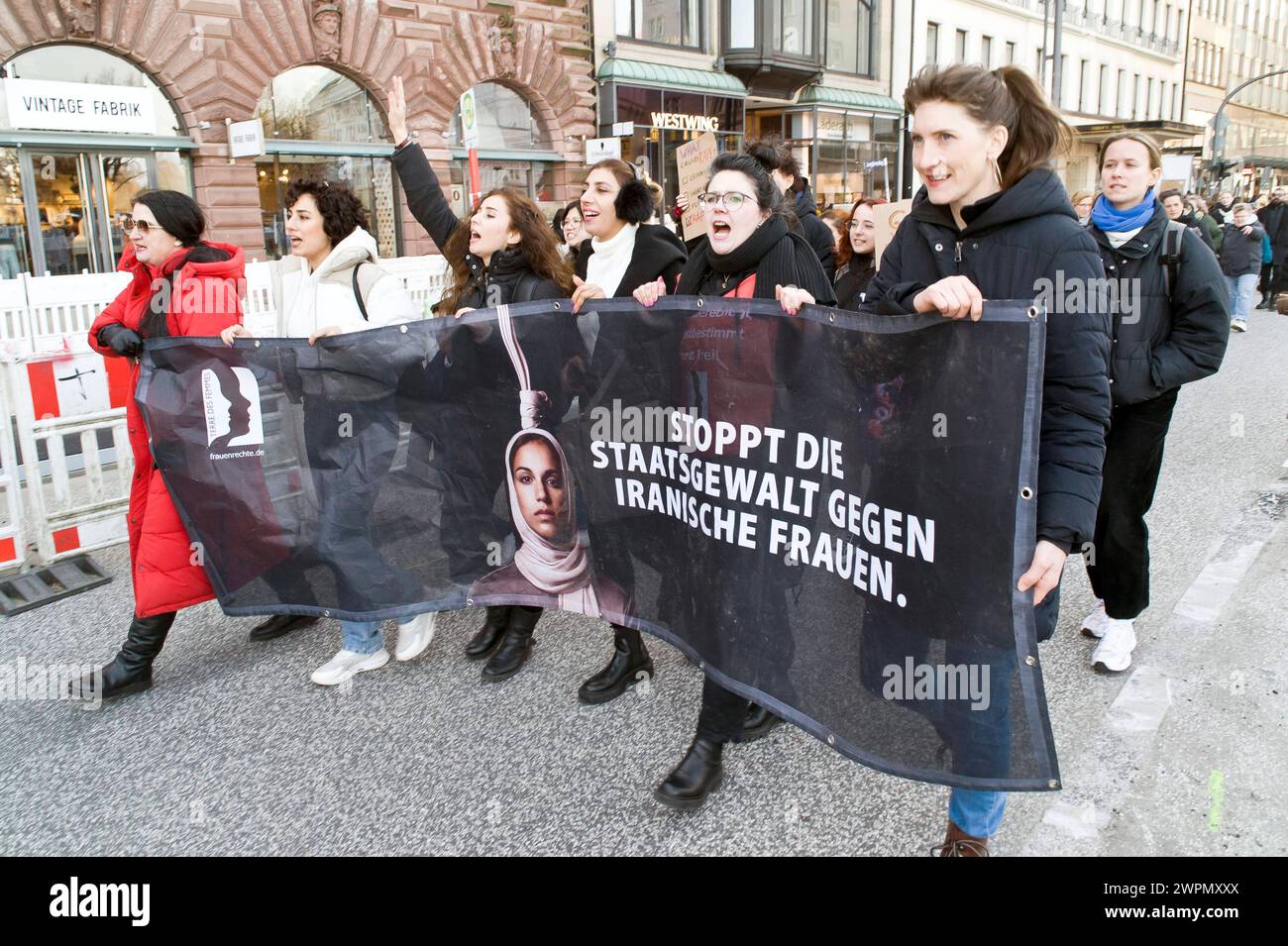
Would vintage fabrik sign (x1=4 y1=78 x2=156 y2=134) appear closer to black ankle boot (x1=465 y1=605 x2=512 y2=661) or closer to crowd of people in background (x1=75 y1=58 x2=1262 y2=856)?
crowd of people in background (x1=75 y1=58 x2=1262 y2=856)

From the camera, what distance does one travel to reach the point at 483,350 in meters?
3.53

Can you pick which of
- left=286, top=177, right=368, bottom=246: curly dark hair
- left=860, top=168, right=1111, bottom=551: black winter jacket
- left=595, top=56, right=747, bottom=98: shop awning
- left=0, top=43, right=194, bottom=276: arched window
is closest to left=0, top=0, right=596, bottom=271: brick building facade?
left=0, top=43, right=194, bottom=276: arched window

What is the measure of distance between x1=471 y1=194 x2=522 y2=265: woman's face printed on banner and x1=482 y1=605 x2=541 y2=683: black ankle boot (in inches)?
58.3

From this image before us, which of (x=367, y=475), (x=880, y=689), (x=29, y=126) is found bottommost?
(x=880, y=689)

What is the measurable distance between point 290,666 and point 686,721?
1.77 m

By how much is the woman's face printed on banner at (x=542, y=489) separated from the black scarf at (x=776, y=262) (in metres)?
0.91

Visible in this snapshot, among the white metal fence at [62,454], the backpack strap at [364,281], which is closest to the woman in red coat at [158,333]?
the backpack strap at [364,281]

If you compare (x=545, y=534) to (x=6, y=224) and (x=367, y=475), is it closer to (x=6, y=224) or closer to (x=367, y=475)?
(x=367, y=475)

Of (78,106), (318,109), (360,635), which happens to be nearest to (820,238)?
(360,635)

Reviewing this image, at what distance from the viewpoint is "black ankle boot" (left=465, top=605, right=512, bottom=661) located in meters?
4.17

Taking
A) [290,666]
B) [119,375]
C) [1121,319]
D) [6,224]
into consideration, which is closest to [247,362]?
[290,666]

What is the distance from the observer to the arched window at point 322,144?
1527 centimetres

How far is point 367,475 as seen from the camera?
148 inches

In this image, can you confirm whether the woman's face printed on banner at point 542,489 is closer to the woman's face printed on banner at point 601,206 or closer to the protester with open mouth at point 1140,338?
the woman's face printed on banner at point 601,206
